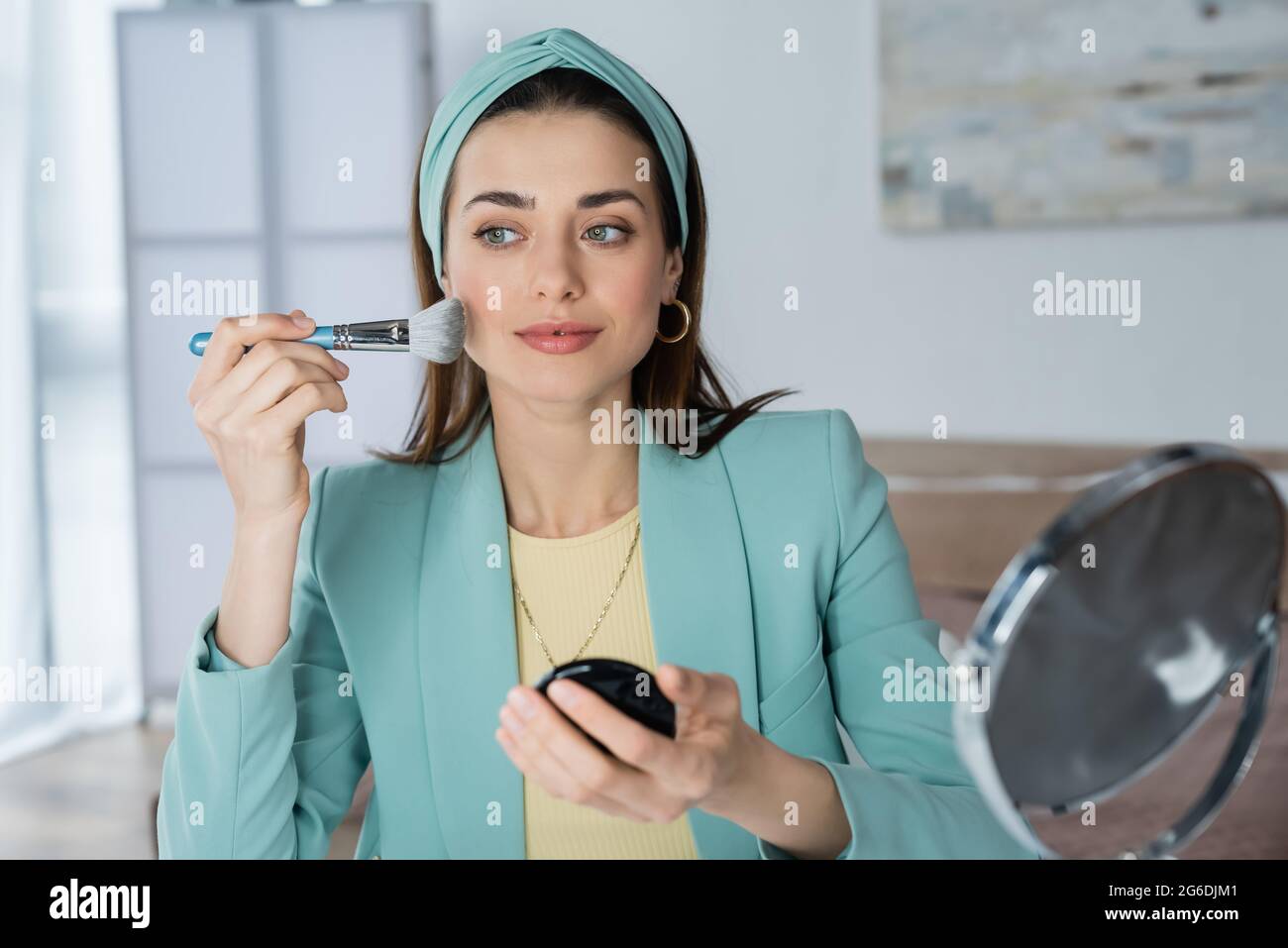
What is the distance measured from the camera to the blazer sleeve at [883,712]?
0.69m

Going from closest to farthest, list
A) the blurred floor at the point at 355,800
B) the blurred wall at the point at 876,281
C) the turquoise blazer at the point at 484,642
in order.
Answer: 1. the turquoise blazer at the point at 484,642
2. the blurred floor at the point at 355,800
3. the blurred wall at the point at 876,281

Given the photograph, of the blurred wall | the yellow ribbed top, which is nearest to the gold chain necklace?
the yellow ribbed top

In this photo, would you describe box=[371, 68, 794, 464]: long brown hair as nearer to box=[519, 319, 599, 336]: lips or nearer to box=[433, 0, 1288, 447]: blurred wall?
box=[519, 319, 599, 336]: lips

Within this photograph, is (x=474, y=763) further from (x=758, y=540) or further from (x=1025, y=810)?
(x=1025, y=810)

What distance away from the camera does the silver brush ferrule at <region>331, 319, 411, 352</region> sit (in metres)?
0.73

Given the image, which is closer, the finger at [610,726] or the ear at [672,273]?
the finger at [610,726]

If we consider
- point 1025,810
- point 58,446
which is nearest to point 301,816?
point 1025,810

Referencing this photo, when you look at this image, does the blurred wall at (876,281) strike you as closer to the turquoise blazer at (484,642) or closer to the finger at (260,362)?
the turquoise blazer at (484,642)

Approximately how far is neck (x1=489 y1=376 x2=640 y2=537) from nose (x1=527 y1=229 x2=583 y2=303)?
0.12 meters

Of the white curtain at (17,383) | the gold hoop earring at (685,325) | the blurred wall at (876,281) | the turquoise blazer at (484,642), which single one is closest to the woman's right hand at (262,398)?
the turquoise blazer at (484,642)

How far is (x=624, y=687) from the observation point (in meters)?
0.51

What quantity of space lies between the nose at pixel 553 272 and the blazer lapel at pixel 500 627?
5.8 inches

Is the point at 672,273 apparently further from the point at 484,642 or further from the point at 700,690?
the point at 700,690

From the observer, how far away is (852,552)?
88cm
